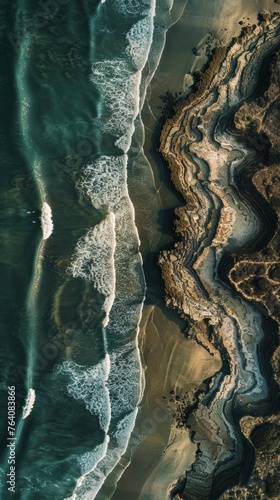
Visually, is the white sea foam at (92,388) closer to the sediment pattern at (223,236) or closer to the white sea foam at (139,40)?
the sediment pattern at (223,236)

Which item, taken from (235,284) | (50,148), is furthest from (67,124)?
(235,284)

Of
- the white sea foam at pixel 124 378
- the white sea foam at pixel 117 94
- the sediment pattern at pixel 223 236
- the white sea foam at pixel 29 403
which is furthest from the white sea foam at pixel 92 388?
the white sea foam at pixel 117 94

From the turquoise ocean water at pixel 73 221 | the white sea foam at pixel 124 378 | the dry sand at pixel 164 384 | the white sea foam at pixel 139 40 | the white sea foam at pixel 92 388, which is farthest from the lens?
Result: the dry sand at pixel 164 384

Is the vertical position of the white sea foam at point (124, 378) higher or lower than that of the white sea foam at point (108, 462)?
higher

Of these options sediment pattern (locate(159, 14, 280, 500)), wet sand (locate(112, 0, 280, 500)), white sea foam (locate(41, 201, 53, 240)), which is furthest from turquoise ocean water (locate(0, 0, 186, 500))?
sediment pattern (locate(159, 14, 280, 500))

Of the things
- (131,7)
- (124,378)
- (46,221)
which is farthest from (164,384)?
(131,7)

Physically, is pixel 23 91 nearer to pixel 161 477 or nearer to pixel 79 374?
pixel 79 374
